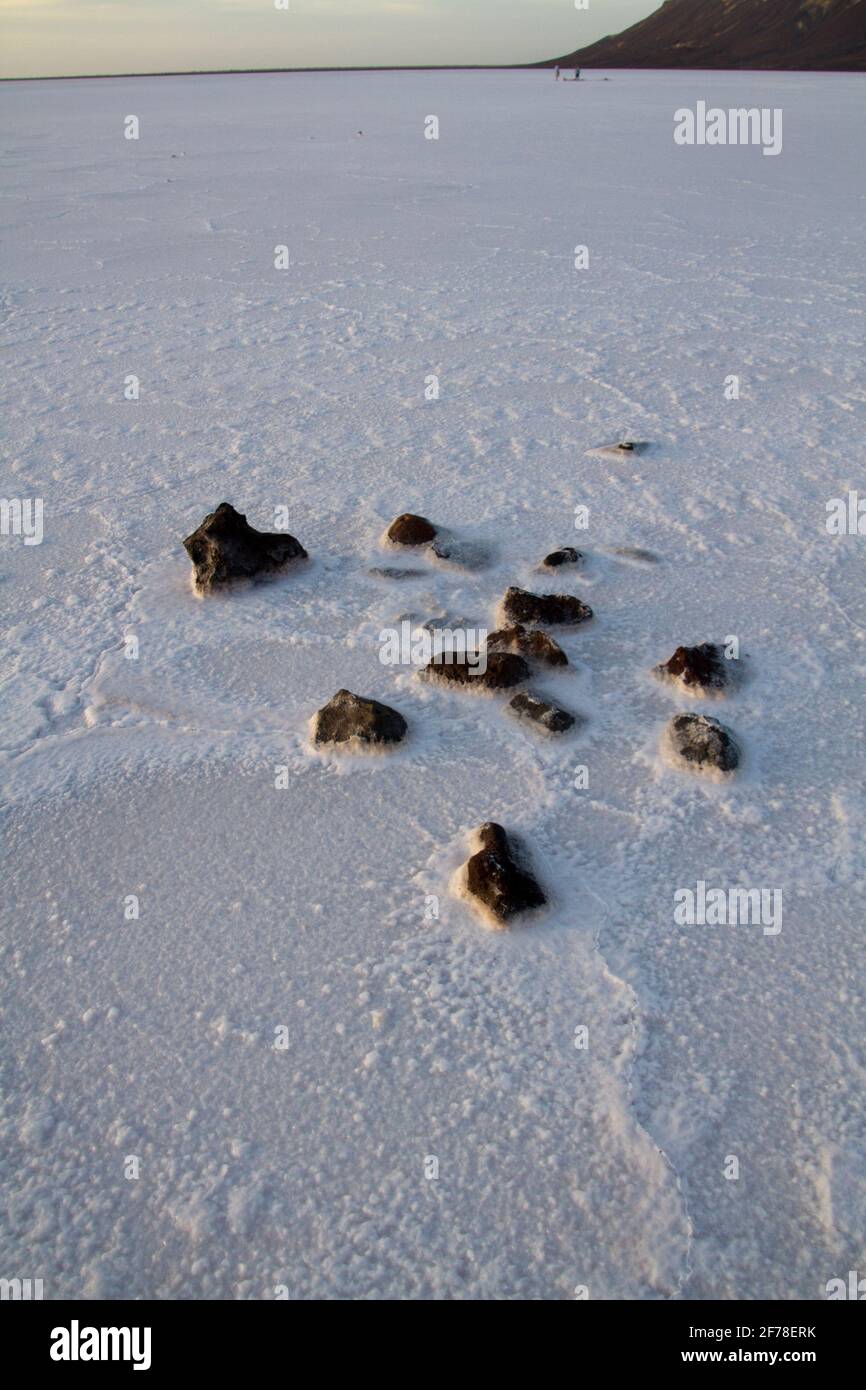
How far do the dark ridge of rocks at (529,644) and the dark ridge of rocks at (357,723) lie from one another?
438 millimetres

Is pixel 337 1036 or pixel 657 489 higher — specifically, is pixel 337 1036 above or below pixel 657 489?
below

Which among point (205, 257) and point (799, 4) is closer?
point (205, 257)

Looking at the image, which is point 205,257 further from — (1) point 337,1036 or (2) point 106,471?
(1) point 337,1036

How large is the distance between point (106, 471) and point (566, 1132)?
10.9 feet

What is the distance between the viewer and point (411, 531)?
3391mm

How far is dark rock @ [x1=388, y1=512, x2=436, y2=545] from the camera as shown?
3.39 meters

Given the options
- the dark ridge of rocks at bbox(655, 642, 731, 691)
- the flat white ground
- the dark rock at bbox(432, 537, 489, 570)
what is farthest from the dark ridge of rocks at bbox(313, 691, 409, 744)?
the dark rock at bbox(432, 537, 489, 570)

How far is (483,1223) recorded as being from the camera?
1527 mm

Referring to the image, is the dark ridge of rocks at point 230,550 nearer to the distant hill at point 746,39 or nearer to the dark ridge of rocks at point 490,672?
the dark ridge of rocks at point 490,672

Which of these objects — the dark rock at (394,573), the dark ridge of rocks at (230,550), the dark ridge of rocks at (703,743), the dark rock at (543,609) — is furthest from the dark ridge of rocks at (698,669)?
the dark ridge of rocks at (230,550)

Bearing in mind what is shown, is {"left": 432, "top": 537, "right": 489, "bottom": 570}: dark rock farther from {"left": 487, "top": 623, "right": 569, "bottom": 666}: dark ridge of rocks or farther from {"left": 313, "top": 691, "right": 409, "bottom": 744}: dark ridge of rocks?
{"left": 313, "top": 691, "right": 409, "bottom": 744}: dark ridge of rocks

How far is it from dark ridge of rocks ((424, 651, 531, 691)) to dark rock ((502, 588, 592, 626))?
0.82 feet

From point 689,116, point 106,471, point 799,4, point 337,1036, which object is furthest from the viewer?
point 799,4

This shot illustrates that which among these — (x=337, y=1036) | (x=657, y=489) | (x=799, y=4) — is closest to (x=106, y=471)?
(x=657, y=489)
